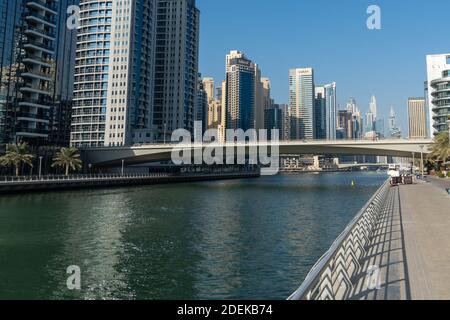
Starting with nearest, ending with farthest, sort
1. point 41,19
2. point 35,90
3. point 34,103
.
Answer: point 35,90
point 34,103
point 41,19

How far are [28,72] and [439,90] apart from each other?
12496cm

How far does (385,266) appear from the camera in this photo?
1172 cm

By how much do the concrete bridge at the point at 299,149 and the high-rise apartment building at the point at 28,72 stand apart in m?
14.9

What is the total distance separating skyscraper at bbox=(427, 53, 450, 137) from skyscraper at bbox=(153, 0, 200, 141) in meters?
107

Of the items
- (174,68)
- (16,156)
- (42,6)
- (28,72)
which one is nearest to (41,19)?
(42,6)

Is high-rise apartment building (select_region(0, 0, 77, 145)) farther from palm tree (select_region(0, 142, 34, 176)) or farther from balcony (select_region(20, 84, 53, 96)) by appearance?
palm tree (select_region(0, 142, 34, 176))

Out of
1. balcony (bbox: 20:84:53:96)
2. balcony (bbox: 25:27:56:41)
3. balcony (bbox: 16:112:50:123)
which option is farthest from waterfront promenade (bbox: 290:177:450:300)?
balcony (bbox: 25:27:56:41)

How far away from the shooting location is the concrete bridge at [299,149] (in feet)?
262

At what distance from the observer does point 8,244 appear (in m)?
21.4

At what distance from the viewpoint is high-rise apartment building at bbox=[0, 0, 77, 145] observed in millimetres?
86562

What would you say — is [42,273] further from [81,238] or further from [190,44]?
[190,44]

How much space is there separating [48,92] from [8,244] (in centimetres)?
8472

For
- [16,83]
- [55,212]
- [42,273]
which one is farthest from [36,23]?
[42,273]

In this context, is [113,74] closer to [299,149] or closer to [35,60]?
[35,60]
